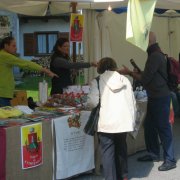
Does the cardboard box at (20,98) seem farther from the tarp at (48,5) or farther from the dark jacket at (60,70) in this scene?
A: the tarp at (48,5)

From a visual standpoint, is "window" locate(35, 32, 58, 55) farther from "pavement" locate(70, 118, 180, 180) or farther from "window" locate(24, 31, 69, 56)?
"pavement" locate(70, 118, 180, 180)

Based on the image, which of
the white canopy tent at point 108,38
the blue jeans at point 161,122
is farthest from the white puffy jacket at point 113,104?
the white canopy tent at point 108,38

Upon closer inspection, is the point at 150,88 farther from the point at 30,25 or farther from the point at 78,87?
the point at 30,25

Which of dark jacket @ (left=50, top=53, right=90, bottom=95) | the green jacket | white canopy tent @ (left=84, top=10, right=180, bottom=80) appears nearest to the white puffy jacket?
the green jacket

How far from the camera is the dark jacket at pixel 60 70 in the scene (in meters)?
5.70

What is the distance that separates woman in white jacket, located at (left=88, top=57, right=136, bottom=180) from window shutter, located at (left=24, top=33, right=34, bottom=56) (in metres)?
22.5

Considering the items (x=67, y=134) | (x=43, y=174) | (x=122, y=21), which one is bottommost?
(x=43, y=174)

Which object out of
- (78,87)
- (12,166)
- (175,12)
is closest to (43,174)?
(12,166)

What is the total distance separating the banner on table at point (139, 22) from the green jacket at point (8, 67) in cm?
149

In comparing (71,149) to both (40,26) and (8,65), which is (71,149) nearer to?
(8,65)

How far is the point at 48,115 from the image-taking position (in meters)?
4.67

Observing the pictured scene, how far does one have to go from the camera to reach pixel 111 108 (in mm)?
4199

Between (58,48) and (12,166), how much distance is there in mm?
2219

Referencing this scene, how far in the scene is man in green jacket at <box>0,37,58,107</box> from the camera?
5363mm
